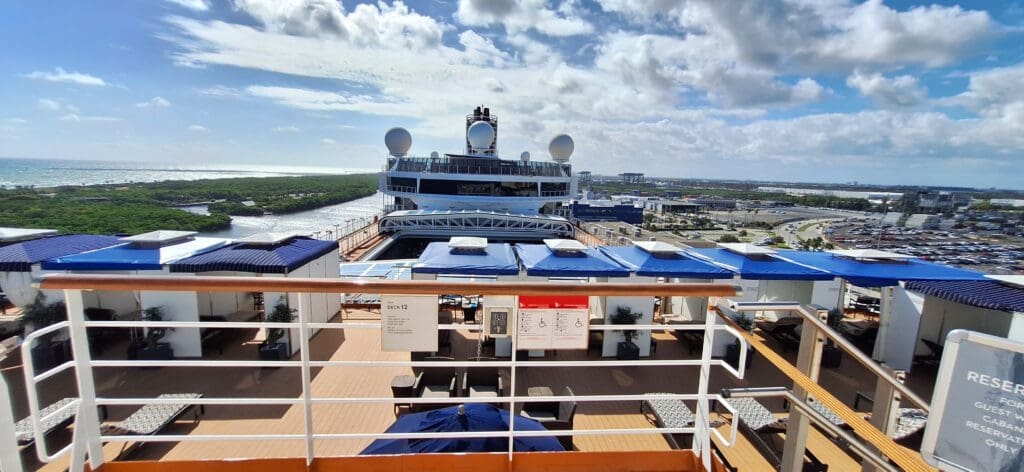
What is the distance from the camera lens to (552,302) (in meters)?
2.15

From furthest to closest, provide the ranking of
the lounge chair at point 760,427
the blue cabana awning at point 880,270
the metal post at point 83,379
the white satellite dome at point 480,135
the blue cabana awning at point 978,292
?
the white satellite dome at point 480,135
the blue cabana awning at point 880,270
the blue cabana awning at point 978,292
the lounge chair at point 760,427
the metal post at point 83,379

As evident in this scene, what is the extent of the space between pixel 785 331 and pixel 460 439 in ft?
26.9

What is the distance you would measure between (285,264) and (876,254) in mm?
11202

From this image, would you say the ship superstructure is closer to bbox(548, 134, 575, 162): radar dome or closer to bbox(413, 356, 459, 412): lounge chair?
bbox(548, 134, 575, 162): radar dome

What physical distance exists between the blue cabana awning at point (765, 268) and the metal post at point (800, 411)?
6342 millimetres

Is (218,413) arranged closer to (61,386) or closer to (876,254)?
(61,386)

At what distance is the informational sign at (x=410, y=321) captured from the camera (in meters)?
2.11

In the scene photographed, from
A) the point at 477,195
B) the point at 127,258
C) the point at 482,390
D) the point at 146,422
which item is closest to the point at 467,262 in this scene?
the point at 482,390

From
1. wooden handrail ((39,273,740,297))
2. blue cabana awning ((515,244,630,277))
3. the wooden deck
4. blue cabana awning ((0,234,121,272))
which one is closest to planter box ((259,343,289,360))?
the wooden deck

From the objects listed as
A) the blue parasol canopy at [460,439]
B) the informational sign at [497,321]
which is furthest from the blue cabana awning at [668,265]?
the informational sign at [497,321]

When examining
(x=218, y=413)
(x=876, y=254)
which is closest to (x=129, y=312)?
(x=218, y=413)

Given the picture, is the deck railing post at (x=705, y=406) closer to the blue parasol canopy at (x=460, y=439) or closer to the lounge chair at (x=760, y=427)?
the blue parasol canopy at (x=460, y=439)

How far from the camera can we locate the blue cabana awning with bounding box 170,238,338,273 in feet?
21.6

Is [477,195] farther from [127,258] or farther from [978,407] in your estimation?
[978,407]
